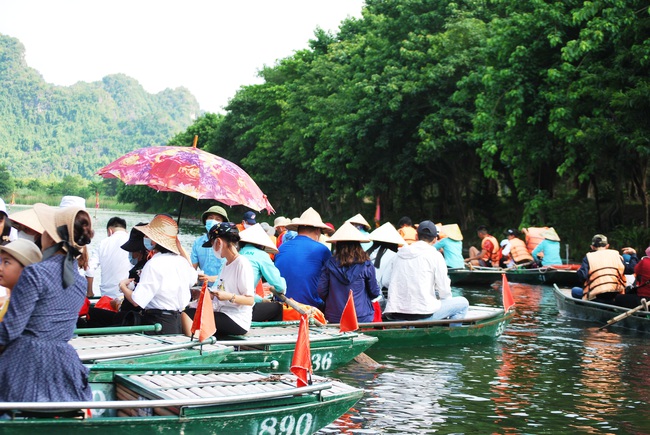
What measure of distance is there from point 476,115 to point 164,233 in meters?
23.3

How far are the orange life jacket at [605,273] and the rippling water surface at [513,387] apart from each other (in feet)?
2.44

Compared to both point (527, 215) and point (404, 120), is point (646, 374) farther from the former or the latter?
point (404, 120)

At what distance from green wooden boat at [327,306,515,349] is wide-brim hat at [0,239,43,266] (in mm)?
5833

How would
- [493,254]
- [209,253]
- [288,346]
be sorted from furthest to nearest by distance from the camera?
[493,254]
[209,253]
[288,346]

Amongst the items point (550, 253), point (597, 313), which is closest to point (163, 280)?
point (597, 313)

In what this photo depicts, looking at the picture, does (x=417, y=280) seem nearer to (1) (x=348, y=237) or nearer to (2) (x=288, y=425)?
(1) (x=348, y=237)

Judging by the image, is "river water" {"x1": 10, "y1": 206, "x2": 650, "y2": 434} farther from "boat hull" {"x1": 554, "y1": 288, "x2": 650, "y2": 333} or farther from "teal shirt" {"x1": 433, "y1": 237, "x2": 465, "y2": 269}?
"teal shirt" {"x1": 433, "y1": 237, "x2": 465, "y2": 269}

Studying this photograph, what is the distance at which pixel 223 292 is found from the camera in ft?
27.3

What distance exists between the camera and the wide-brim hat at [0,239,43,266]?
505 cm

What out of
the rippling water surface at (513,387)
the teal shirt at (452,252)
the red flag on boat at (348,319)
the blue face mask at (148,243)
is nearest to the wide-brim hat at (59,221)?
the blue face mask at (148,243)

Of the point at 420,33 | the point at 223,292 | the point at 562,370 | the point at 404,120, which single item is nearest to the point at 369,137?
the point at 404,120

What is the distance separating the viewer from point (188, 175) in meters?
9.66

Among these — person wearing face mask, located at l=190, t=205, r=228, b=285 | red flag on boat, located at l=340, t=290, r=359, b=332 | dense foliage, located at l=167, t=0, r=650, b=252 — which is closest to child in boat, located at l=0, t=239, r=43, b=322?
red flag on boat, located at l=340, t=290, r=359, b=332

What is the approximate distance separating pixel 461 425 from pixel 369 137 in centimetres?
3225
